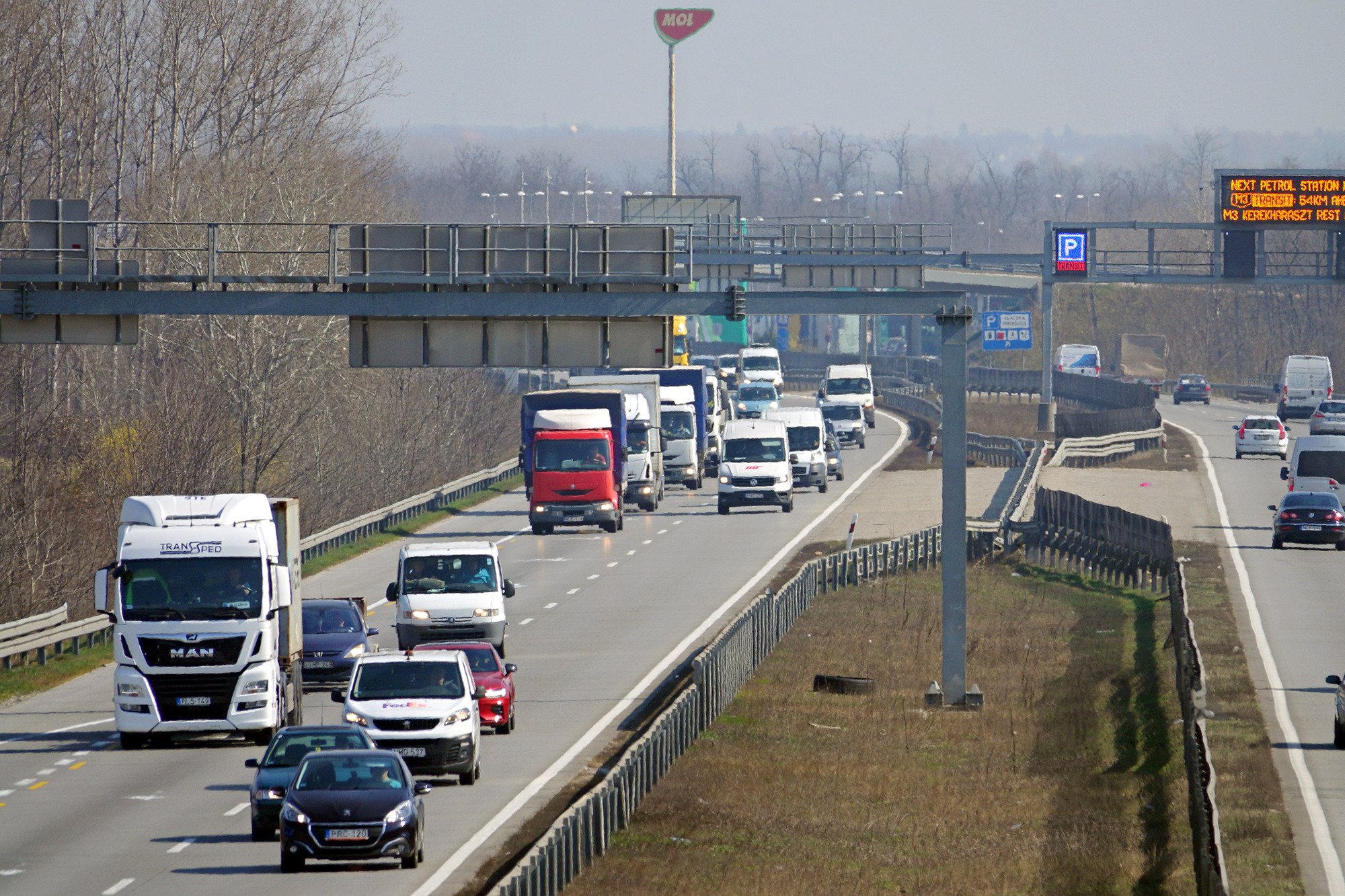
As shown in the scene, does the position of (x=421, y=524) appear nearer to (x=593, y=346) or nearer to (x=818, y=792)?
(x=593, y=346)

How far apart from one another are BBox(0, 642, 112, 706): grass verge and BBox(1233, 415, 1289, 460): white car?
163 ft

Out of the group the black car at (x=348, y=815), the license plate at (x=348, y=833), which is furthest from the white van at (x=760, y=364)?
the license plate at (x=348, y=833)

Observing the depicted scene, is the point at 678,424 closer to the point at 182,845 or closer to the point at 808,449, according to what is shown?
the point at 808,449

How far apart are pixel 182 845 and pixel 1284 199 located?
53602 mm

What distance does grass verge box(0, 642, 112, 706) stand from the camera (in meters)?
32.1

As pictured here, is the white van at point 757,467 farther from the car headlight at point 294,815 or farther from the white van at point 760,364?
the white van at point 760,364

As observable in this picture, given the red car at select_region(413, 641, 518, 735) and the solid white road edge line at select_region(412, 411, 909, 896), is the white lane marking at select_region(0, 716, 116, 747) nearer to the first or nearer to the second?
the red car at select_region(413, 641, 518, 735)

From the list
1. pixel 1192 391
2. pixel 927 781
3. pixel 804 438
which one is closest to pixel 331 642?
pixel 927 781

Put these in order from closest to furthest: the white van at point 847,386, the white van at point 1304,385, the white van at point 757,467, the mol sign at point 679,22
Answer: the white van at point 757,467, the white van at point 847,386, the white van at point 1304,385, the mol sign at point 679,22

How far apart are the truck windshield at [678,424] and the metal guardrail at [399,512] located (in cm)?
717

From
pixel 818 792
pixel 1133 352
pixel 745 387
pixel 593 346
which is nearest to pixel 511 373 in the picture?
pixel 745 387

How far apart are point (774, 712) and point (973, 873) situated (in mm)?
9923

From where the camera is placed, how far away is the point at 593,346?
32.2 metres

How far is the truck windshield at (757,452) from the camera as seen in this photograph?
5788 centimetres
